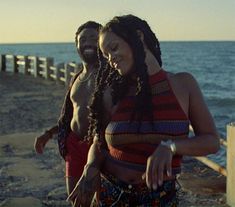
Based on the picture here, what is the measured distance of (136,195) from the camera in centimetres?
272

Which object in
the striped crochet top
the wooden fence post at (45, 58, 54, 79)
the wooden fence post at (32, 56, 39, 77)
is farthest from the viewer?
the wooden fence post at (32, 56, 39, 77)

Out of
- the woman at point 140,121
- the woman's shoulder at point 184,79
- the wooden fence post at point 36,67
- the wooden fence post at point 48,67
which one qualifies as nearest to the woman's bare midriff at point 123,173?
the woman at point 140,121

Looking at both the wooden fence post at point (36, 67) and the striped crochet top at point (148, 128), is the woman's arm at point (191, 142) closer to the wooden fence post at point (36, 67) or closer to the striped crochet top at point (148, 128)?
the striped crochet top at point (148, 128)

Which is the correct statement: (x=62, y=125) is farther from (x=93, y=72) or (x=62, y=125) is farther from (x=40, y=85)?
(x=40, y=85)

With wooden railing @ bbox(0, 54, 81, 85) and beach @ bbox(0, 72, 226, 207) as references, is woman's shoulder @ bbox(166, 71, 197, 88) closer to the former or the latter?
beach @ bbox(0, 72, 226, 207)

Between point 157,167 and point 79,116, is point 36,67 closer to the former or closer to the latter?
point 79,116

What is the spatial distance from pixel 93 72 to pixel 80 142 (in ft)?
1.78

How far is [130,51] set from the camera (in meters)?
2.70

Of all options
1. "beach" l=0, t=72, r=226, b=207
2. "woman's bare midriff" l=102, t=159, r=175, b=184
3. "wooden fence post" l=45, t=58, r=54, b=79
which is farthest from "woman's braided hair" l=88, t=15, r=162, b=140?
"wooden fence post" l=45, t=58, r=54, b=79

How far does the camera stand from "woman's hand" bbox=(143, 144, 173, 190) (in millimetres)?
2422

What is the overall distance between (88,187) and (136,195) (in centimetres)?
25

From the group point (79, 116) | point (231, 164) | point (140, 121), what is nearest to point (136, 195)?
point (140, 121)

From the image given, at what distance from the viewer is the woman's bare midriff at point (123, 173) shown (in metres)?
2.71

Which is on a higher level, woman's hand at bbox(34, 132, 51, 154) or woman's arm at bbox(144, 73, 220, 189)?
woman's arm at bbox(144, 73, 220, 189)
